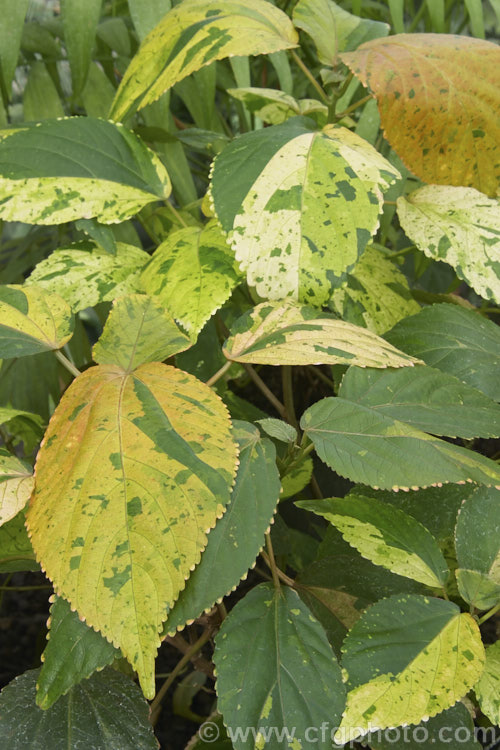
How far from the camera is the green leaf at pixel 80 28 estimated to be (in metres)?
0.68

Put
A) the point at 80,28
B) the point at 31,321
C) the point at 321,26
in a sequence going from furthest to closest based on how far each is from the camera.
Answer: the point at 80,28 < the point at 321,26 < the point at 31,321

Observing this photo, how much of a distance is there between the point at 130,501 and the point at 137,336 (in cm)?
15

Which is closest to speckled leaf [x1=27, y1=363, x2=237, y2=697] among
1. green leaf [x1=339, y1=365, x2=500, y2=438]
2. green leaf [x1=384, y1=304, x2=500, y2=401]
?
green leaf [x1=339, y1=365, x2=500, y2=438]

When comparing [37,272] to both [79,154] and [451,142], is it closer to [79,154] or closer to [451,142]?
[79,154]

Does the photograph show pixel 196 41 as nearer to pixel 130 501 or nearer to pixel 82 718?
pixel 130 501

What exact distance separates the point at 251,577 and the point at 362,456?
1.76 feet

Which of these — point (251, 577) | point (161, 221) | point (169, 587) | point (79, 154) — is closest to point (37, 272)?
point (79, 154)

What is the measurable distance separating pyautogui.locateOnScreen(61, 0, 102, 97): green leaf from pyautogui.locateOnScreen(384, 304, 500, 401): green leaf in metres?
0.43

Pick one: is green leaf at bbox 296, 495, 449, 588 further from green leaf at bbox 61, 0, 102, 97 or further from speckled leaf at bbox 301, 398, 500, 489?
green leaf at bbox 61, 0, 102, 97

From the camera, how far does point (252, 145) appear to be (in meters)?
0.50

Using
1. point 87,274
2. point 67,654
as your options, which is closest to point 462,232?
point 87,274

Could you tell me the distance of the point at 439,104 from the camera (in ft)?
1.65

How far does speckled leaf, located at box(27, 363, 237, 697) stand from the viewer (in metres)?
0.35

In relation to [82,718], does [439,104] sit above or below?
above
